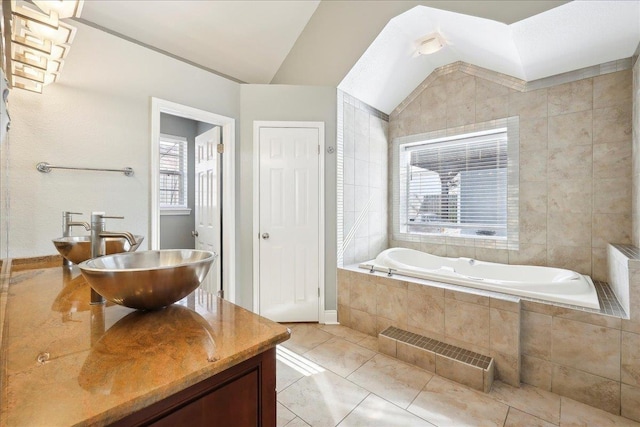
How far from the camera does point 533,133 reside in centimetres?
275

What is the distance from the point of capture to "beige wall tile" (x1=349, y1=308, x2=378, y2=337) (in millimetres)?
2670

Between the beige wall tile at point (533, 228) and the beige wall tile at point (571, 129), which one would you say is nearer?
the beige wall tile at point (571, 129)

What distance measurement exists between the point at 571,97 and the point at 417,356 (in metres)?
2.60

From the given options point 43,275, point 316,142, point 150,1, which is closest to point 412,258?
point 316,142

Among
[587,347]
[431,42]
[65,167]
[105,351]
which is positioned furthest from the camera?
[431,42]

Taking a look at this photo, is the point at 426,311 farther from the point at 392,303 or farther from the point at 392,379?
the point at 392,379

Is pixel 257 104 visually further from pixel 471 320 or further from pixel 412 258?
pixel 471 320

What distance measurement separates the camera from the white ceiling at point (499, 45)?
1.95 metres

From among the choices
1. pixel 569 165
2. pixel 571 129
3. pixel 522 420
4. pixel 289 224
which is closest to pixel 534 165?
pixel 569 165

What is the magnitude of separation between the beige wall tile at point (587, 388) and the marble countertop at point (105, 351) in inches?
81.4

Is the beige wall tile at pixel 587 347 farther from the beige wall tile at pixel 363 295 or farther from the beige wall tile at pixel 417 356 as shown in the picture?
the beige wall tile at pixel 363 295

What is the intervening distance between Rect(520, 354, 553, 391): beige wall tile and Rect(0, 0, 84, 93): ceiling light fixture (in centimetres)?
293

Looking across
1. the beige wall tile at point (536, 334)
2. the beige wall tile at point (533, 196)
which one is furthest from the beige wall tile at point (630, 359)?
the beige wall tile at point (533, 196)

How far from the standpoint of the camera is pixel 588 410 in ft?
5.61
